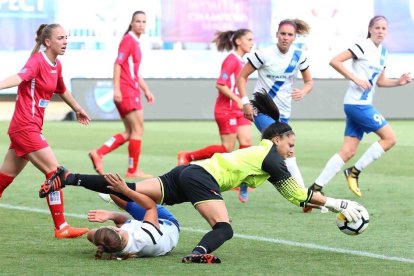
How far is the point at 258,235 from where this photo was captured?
33.5ft

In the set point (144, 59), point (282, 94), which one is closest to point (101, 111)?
point (144, 59)

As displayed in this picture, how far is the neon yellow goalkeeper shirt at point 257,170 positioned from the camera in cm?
891

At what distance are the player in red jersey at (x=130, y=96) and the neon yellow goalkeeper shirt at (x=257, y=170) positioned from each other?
6.89 metres

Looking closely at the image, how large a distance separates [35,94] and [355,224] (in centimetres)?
300

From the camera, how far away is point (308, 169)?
16984 millimetres

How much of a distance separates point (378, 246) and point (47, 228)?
2950 mm

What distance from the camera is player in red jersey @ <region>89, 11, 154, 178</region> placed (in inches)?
631

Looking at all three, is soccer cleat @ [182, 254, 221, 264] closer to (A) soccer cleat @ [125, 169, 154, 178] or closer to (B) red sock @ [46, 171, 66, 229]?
(B) red sock @ [46, 171, 66, 229]

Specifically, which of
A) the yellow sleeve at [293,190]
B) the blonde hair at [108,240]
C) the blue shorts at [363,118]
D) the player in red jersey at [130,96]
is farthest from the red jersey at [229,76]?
the blonde hair at [108,240]

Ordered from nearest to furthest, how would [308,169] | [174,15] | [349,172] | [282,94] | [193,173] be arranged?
[193,173]
[282,94]
[349,172]
[308,169]
[174,15]

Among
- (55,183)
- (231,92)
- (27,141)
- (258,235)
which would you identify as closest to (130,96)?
(231,92)

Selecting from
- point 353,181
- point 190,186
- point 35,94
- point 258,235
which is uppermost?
point 35,94

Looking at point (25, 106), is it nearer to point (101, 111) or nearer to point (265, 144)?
point (265, 144)

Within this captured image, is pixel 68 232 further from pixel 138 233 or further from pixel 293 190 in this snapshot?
pixel 293 190
